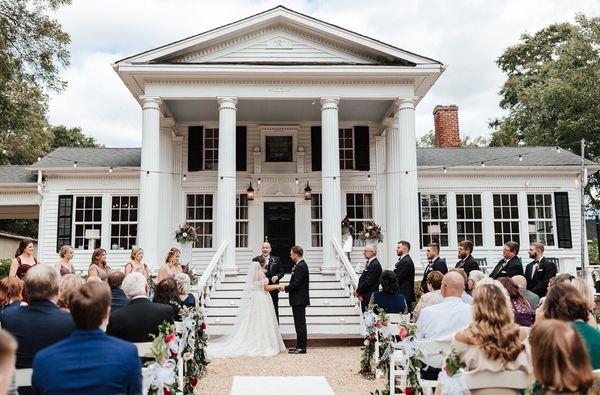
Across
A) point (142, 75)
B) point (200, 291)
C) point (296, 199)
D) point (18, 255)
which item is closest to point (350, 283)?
point (200, 291)

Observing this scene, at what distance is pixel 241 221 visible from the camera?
1806cm

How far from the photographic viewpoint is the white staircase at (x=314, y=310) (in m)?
11.5

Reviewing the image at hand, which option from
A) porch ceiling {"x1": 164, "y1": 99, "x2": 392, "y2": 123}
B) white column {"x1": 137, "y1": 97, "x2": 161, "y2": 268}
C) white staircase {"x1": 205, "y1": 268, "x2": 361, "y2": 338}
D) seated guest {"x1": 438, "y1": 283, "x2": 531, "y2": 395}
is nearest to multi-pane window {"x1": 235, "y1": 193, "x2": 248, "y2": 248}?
porch ceiling {"x1": 164, "y1": 99, "x2": 392, "y2": 123}

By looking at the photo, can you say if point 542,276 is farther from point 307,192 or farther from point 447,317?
point 307,192

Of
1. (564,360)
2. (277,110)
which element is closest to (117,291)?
(564,360)

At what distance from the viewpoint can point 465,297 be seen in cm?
623

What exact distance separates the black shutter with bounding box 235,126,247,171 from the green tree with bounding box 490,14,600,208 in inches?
722

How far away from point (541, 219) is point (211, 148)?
39.0 ft

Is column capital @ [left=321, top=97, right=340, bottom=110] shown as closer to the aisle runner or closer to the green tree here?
the aisle runner

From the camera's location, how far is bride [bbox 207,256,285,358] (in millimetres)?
9906

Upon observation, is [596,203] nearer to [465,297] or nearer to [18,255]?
[465,297]

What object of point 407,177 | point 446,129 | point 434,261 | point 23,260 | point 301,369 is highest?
point 446,129

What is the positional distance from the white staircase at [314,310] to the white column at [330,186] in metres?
0.73

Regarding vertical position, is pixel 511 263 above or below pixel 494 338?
above
